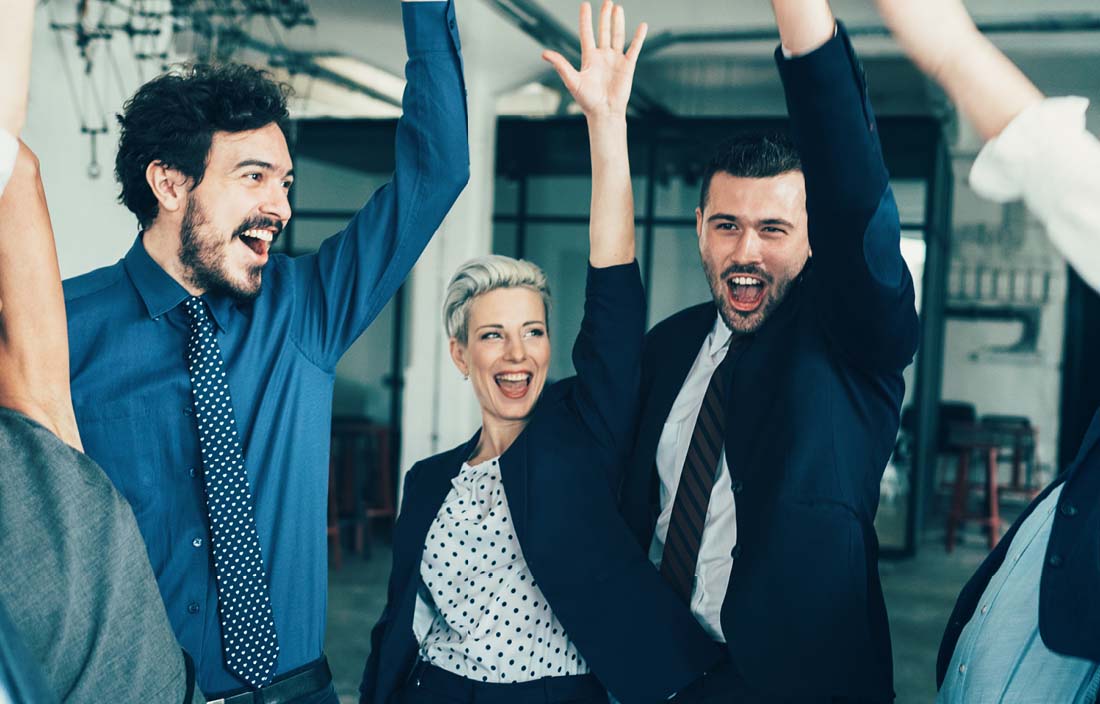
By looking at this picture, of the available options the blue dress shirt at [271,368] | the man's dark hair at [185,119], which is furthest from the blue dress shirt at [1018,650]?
the man's dark hair at [185,119]

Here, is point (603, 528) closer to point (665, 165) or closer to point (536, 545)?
point (536, 545)

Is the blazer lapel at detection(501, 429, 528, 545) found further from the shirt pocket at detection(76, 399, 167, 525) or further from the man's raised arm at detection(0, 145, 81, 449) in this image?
the man's raised arm at detection(0, 145, 81, 449)

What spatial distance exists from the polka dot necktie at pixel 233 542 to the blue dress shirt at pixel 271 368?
25 millimetres

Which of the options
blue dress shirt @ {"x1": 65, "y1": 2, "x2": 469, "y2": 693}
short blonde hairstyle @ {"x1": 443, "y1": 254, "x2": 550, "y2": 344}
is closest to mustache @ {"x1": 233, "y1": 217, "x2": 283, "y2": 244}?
blue dress shirt @ {"x1": 65, "y1": 2, "x2": 469, "y2": 693}

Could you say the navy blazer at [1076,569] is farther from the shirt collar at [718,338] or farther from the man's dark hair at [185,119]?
the man's dark hair at [185,119]

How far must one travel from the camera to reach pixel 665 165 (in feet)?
29.8

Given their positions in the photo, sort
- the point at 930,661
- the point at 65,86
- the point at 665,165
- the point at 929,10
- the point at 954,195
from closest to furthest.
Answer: the point at 929,10 → the point at 65,86 → the point at 930,661 → the point at 665,165 → the point at 954,195

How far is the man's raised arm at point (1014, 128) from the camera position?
78 cm

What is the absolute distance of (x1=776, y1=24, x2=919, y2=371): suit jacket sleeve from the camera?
1.17 m

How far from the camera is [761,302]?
1734mm

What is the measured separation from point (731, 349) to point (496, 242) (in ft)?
24.6

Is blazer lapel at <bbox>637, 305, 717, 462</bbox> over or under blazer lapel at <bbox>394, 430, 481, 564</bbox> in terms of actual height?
over

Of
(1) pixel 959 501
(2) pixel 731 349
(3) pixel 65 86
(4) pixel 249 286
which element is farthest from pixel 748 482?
(1) pixel 959 501

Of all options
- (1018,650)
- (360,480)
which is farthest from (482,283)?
(360,480)
